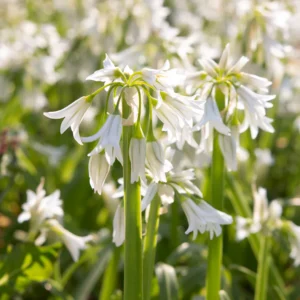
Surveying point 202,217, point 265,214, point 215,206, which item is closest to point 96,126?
point 265,214

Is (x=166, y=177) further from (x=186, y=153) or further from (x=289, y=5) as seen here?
(x=289, y=5)

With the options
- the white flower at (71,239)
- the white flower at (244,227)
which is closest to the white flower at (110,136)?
the white flower at (71,239)

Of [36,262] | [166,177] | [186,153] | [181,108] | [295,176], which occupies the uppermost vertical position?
[181,108]

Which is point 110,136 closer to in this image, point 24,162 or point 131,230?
point 131,230

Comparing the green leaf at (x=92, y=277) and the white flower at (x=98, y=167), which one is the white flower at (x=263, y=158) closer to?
the green leaf at (x=92, y=277)

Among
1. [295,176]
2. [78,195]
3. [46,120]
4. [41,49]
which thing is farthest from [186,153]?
[46,120]

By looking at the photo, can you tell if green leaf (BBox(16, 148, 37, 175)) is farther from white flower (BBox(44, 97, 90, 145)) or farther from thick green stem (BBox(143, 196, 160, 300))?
white flower (BBox(44, 97, 90, 145))

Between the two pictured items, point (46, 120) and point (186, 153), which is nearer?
point (186, 153)
